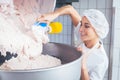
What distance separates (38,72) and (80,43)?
50cm

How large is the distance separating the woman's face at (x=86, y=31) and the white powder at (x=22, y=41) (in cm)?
20

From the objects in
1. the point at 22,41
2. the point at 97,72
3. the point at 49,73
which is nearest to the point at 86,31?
the point at 97,72

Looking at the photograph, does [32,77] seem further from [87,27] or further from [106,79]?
[106,79]

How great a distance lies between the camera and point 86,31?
0.84 metres

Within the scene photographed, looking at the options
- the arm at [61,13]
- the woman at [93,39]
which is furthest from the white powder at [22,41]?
the woman at [93,39]

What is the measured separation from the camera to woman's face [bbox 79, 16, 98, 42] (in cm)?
85

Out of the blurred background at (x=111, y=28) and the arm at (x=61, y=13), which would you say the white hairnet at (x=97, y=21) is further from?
the blurred background at (x=111, y=28)

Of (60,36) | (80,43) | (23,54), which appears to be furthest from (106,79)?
(23,54)

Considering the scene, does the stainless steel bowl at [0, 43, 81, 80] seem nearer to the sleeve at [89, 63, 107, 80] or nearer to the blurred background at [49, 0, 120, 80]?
the sleeve at [89, 63, 107, 80]

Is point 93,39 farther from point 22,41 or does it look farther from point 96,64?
point 22,41

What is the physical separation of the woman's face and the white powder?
0.20m

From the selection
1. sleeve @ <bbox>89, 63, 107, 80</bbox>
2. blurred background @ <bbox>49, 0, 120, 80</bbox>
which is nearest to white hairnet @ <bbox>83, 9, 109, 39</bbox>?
sleeve @ <bbox>89, 63, 107, 80</bbox>

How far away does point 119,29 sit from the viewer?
1390 millimetres

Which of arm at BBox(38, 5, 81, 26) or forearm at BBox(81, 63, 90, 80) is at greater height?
arm at BBox(38, 5, 81, 26)
